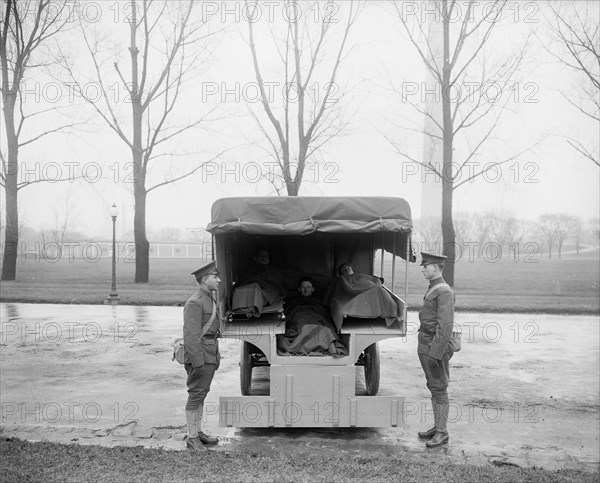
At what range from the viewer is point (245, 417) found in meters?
6.43

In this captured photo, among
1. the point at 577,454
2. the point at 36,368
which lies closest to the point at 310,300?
the point at 577,454

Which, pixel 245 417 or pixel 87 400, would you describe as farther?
pixel 87 400

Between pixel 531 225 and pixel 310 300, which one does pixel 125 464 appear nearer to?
pixel 310 300

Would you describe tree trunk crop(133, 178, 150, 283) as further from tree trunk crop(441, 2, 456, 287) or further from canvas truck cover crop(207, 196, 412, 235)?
canvas truck cover crop(207, 196, 412, 235)

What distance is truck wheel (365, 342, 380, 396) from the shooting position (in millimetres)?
7781

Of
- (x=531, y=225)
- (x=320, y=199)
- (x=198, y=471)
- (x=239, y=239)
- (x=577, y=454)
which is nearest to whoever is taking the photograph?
(x=198, y=471)

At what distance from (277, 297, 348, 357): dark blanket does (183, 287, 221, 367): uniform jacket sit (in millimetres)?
1011

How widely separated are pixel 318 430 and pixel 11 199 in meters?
23.5

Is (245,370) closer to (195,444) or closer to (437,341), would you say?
(195,444)

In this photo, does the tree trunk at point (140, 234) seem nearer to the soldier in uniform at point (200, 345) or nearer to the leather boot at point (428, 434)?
the soldier in uniform at point (200, 345)

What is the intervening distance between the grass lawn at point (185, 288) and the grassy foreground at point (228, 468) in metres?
14.5

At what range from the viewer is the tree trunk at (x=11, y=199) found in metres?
25.9

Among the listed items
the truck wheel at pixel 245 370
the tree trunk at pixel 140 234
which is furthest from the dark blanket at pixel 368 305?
the tree trunk at pixel 140 234

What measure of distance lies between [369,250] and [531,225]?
74.3 m
